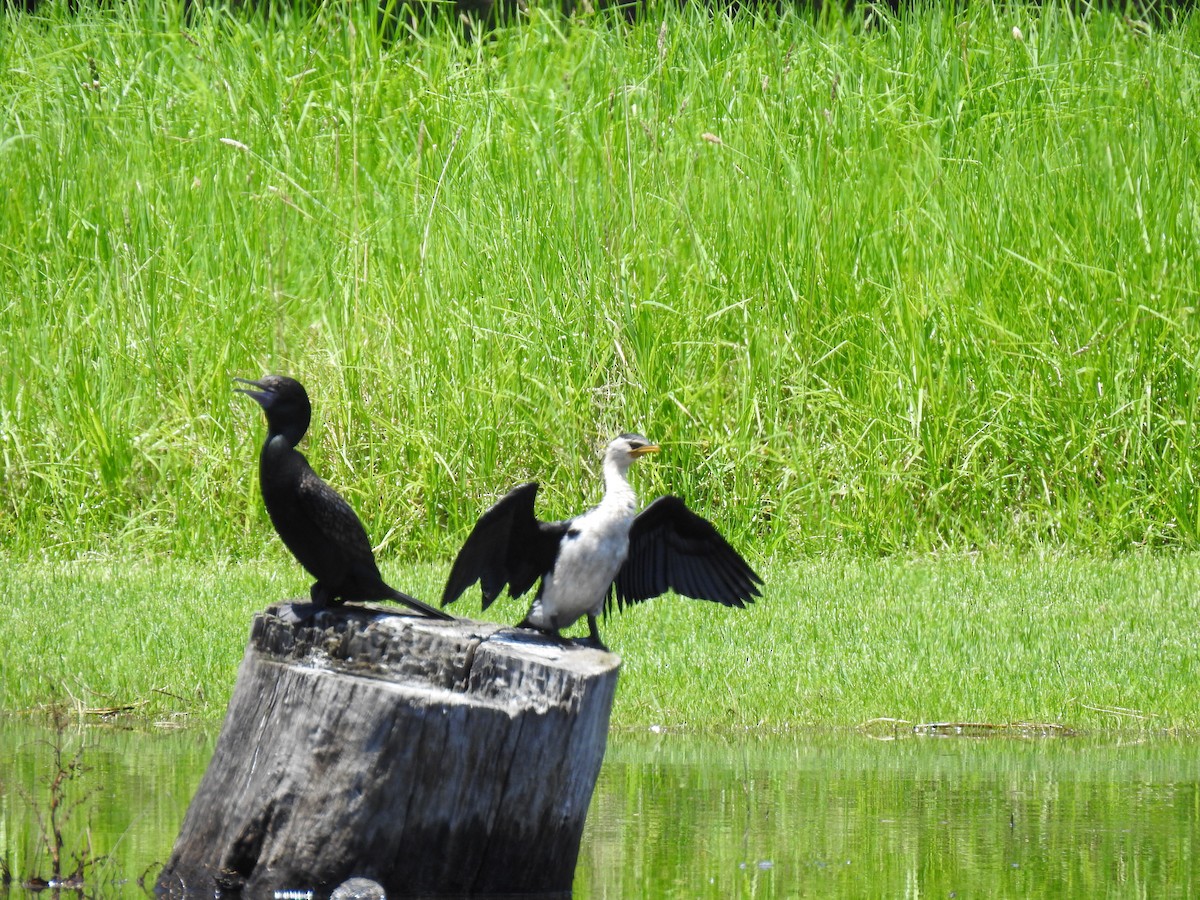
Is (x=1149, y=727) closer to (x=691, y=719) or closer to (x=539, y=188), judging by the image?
(x=691, y=719)

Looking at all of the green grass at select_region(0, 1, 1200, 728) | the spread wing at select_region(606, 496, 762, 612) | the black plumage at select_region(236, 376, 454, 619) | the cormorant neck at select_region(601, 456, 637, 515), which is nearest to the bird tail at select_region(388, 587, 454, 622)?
the black plumage at select_region(236, 376, 454, 619)

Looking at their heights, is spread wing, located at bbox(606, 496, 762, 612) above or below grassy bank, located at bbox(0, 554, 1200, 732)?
above

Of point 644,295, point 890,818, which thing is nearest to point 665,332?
point 644,295

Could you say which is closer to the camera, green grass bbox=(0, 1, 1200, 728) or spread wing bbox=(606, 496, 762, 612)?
spread wing bbox=(606, 496, 762, 612)

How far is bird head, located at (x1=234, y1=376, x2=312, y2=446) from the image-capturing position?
4.77 meters

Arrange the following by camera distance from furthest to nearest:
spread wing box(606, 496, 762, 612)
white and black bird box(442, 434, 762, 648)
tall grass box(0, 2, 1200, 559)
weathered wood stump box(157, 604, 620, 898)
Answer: tall grass box(0, 2, 1200, 559), spread wing box(606, 496, 762, 612), white and black bird box(442, 434, 762, 648), weathered wood stump box(157, 604, 620, 898)

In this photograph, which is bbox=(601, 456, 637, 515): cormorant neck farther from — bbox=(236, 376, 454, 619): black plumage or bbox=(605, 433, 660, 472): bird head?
bbox=(236, 376, 454, 619): black plumage

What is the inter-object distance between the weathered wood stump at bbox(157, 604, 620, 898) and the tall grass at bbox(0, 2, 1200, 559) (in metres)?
5.56

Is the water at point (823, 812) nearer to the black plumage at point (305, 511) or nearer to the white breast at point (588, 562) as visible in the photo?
the white breast at point (588, 562)

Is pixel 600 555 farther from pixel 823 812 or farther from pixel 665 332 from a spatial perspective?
pixel 665 332

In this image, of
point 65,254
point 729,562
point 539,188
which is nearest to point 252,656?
point 729,562

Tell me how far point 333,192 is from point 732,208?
284cm

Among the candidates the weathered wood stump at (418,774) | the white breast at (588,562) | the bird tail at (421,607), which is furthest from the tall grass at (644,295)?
the weathered wood stump at (418,774)

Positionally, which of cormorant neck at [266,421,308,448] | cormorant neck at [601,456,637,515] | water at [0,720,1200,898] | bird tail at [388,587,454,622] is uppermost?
cormorant neck at [266,421,308,448]
